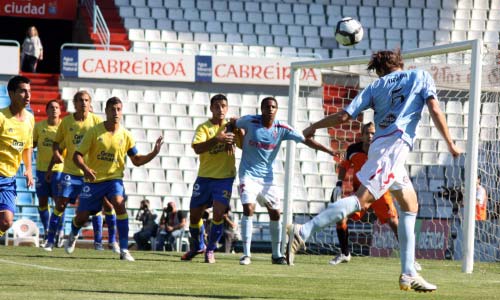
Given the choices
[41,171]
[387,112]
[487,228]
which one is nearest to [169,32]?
[41,171]

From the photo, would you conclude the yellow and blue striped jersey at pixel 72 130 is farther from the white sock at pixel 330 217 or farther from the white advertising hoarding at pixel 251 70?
the white advertising hoarding at pixel 251 70

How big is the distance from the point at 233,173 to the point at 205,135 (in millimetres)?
634

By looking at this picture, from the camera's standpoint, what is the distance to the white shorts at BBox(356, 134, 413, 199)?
31.7 ft

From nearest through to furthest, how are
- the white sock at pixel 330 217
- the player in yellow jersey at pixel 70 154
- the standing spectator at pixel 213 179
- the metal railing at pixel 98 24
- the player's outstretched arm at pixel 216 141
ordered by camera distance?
the white sock at pixel 330 217 → the player's outstretched arm at pixel 216 141 → the standing spectator at pixel 213 179 → the player in yellow jersey at pixel 70 154 → the metal railing at pixel 98 24

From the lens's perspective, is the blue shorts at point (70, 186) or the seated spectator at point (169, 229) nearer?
the blue shorts at point (70, 186)

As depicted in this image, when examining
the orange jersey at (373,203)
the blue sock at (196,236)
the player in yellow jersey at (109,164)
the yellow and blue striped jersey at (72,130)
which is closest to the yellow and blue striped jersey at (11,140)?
the player in yellow jersey at (109,164)

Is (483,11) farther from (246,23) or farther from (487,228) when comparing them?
(487,228)

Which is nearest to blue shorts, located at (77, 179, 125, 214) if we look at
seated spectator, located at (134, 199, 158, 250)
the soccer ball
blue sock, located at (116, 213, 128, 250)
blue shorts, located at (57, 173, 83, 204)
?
blue sock, located at (116, 213, 128, 250)

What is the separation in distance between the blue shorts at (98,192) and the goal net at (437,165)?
10.3 feet

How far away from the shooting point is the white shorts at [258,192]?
14605 millimetres

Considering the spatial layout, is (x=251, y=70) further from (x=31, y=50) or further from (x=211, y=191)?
(x=211, y=191)

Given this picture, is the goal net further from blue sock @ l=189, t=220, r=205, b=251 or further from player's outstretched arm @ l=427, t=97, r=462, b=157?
player's outstretched arm @ l=427, t=97, r=462, b=157

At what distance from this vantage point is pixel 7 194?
11.8 meters

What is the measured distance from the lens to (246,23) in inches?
1199
